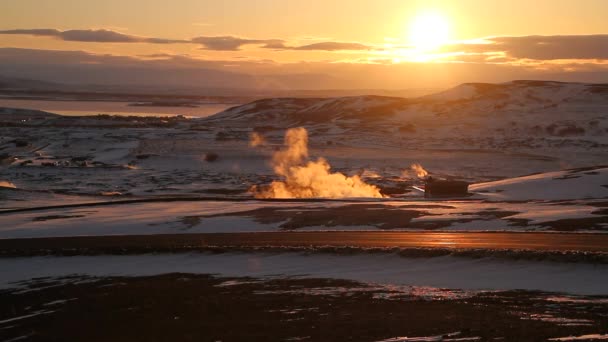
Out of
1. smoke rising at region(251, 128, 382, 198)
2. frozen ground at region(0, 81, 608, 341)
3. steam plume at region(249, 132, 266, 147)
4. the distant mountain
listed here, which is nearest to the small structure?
frozen ground at region(0, 81, 608, 341)

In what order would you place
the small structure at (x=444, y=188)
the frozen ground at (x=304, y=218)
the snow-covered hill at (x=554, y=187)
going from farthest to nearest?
the small structure at (x=444, y=188) → the snow-covered hill at (x=554, y=187) → the frozen ground at (x=304, y=218)

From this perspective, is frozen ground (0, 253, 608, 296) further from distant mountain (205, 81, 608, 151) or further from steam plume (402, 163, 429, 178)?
distant mountain (205, 81, 608, 151)

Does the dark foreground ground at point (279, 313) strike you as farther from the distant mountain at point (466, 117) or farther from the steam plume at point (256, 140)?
the distant mountain at point (466, 117)

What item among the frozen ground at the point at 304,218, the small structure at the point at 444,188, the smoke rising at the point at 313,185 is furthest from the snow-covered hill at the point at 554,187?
the smoke rising at the point at 313,185

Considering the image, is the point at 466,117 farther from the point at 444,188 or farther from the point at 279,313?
the point at 279,313

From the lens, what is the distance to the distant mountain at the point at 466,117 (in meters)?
101

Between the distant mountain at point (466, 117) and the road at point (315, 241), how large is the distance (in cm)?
6215

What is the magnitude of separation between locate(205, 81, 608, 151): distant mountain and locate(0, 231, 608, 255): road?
62.2m

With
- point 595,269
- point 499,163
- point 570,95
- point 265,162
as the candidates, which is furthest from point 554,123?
point 595,269

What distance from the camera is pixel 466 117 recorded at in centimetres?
12006

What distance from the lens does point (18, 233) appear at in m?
36.7

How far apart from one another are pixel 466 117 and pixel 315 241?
3580 inches

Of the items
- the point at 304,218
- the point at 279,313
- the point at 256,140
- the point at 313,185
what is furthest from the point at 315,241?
the point at 256,140

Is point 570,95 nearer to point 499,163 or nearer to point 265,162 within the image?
point 499,163
